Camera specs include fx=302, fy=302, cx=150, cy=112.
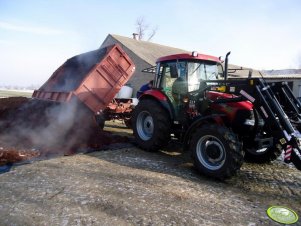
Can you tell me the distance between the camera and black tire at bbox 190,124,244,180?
201 inches

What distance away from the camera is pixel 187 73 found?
673 centimetres

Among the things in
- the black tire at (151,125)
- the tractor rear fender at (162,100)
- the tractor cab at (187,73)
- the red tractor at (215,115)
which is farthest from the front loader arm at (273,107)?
the black tire at (151,125)

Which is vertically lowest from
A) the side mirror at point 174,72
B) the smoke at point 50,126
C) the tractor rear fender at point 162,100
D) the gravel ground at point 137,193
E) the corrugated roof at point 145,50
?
the gravel ground at point 137,193

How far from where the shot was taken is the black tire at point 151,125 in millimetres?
6973

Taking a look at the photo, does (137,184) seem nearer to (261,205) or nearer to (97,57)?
(261,205)

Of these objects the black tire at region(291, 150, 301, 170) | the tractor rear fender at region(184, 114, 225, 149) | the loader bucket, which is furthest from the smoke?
the black tire at region(291, 150, 301, 170)

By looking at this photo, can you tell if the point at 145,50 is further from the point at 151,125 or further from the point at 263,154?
the point at 263,154

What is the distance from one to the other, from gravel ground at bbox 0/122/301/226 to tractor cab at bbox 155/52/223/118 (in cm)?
152

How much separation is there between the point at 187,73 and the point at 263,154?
7.96 ft

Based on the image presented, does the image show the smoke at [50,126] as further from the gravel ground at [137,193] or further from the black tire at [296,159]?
the black tire at [296,159]

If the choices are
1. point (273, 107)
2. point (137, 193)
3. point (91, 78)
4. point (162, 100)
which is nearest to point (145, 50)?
point (91, 78)

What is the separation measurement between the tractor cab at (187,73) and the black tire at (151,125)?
0.36 meters

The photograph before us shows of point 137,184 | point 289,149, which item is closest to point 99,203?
point 137,184

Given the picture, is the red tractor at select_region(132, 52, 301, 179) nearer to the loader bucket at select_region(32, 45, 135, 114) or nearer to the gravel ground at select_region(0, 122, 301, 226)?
the gravel ground at select_region(0, 122, 301, 226)
